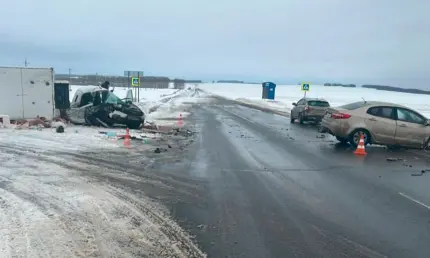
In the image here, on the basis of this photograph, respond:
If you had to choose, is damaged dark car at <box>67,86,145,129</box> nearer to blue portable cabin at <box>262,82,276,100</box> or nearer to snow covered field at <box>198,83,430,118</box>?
snow covered field at <box>198,83,430,118</box>

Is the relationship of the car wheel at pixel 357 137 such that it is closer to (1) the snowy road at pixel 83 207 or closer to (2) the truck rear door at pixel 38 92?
(1) the snowy road at pixel 83 207

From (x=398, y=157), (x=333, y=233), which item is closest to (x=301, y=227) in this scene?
(x=333, y=233)

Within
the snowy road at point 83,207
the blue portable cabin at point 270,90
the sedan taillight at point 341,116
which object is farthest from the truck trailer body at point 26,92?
the blue portable cabin at point 270,90

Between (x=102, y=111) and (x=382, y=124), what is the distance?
1158 cm

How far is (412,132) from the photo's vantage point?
46.6 feet

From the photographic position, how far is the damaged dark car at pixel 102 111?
17.8 meters

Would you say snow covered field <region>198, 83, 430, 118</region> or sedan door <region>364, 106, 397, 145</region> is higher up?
sedan door <region>364, 106, 397, 145</region>

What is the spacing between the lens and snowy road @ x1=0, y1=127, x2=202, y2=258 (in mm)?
4812

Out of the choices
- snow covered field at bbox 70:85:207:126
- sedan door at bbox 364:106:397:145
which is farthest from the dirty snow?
snow covered field at bbox 70:85:207:126

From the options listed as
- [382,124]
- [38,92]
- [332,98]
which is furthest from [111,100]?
[332,98]

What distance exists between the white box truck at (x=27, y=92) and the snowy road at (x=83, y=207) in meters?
6.78

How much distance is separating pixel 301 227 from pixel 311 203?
4.34 feet

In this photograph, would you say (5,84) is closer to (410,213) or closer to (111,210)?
(111,210)

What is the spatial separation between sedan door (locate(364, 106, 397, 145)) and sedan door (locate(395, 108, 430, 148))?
0.66 feet
